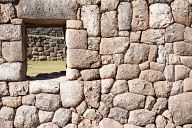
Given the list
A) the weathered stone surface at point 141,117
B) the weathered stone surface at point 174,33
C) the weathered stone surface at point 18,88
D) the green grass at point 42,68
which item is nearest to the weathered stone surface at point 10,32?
the weathered stone surface at point 18,88

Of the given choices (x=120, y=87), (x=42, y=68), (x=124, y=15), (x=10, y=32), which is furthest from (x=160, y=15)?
(x=42, y=68)

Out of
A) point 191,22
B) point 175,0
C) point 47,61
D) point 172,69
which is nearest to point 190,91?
point 172,69

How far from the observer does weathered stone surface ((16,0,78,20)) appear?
498 cm

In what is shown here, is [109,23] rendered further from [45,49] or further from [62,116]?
[45,49]

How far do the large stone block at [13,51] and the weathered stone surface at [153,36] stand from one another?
1674 millimetres

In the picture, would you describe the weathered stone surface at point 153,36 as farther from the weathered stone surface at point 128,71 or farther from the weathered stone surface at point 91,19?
the weathered stone surface at point 91,19

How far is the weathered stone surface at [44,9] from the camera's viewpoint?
4.98 metres

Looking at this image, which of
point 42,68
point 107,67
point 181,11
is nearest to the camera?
point 181,11

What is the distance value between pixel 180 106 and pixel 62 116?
1.61 metres

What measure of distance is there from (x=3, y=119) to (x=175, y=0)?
112 inches

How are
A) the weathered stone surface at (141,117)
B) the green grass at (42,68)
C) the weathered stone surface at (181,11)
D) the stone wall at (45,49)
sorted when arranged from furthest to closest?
the stone wall at (45,49) → the green grass at (42,68) → the weathered stone surface at (141,117) → the weathered stone surface at (181,11)

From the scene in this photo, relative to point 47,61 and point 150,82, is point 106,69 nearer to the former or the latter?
point 150,82

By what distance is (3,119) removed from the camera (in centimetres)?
512

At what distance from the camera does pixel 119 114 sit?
199 inches
